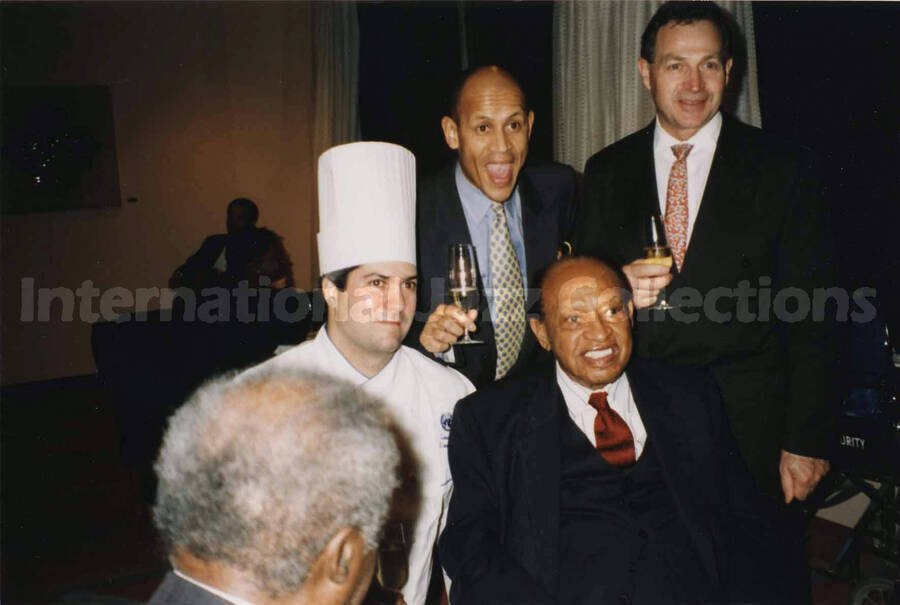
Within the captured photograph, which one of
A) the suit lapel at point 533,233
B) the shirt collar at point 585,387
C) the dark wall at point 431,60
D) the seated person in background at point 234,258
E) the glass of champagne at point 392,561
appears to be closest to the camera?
the glass of champagne at point 392,561

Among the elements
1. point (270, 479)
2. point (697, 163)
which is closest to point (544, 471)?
point (270, 479)

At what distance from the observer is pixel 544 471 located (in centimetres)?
181

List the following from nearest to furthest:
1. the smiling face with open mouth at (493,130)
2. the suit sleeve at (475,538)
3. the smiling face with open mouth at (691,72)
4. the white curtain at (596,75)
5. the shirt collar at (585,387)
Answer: the suit sleeve at (475,538) → the shirt collar at (585,387) → the smiling face with open mouth at (691,72) → the smiling face with open mouth at (493,130) → the white curtain at (596,75)

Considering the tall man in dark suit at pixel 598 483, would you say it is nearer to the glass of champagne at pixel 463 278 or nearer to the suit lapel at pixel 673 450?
the suit lapel at pixel 673 450

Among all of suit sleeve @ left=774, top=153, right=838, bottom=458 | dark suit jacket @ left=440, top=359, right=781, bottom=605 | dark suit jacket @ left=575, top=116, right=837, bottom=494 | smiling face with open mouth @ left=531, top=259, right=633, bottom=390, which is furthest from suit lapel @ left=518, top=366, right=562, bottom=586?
suit sleeve @ left=774, top=153, right=838, bottom=458

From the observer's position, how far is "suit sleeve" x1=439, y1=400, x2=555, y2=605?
1656 mm

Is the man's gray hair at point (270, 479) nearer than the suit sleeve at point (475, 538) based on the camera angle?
Yes

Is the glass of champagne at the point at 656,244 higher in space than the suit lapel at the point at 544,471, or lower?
higher

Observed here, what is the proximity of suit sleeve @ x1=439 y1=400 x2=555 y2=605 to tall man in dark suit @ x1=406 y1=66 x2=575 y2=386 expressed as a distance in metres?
0.45

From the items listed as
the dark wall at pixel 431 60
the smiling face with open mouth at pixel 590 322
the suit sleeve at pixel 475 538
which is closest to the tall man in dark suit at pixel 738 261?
the smiling face with open mouth at pixel 590 322

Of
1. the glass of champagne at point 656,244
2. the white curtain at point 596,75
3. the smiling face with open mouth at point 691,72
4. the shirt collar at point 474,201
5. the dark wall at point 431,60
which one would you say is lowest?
the glass of champagne at point 656,244

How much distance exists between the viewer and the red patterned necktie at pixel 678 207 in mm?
2121

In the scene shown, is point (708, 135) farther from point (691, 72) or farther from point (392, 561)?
point (392, 561)

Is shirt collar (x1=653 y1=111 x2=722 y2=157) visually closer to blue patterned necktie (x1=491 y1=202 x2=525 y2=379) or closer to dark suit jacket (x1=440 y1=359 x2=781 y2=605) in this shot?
blue patterned necktie (x1=491 y1=202 x2=525 y2=379)
